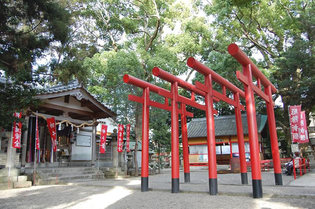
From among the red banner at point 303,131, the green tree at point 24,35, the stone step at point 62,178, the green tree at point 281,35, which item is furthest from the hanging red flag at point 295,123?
the green tree at point 24,35

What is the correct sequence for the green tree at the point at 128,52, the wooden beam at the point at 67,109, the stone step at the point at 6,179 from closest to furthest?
the stone step at the point at 6,179 < the wooden beam at the point at 67,109 < the green tree at the point at 128,52

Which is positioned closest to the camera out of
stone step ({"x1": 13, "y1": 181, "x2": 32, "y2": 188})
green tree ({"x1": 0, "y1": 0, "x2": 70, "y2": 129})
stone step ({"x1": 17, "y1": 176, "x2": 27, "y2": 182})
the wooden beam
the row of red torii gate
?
the row of red torii gate

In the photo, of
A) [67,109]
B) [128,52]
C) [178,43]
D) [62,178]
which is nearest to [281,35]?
[178,43]

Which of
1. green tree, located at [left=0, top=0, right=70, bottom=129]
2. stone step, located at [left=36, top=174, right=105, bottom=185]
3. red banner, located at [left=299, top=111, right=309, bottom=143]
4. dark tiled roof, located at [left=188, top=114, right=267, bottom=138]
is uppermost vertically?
green tree, located at [left=0, top=0, right=70, bottom=129]

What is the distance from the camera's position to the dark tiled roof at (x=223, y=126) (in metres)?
20.3

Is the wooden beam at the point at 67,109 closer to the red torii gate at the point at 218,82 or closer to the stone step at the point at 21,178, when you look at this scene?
the stone step at the point at 21,178

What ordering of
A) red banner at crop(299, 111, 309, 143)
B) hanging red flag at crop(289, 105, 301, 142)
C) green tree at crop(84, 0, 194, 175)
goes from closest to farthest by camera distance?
red banner at crop(299, 111, 309, 143) < hanging red flag at crop(289, 105, 301, 142) < green tree at crop(84, 0, 194, 175)

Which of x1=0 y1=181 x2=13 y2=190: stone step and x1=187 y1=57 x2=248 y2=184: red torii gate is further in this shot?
x1=0 y1=181 x2=13 y2=190: stone step

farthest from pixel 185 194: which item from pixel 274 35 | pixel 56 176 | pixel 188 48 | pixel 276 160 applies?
pixel 274 35

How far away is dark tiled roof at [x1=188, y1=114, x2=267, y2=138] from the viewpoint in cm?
2027

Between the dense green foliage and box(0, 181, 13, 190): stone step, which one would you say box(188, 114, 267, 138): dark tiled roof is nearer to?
the dense green foliage

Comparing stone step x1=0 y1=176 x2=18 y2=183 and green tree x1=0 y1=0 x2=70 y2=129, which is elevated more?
green tree x1=0 y1=0 x2=70 y2=129

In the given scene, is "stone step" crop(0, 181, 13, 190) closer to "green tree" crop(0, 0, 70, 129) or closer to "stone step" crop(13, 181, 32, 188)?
"stone step" crop(13, 181, 32, 188)

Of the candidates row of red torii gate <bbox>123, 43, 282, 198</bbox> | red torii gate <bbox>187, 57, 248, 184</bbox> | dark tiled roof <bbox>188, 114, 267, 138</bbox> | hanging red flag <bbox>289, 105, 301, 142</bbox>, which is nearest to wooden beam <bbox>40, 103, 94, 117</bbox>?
row of red torii gate <bbox>123, 43, 282, 198</bbox>
